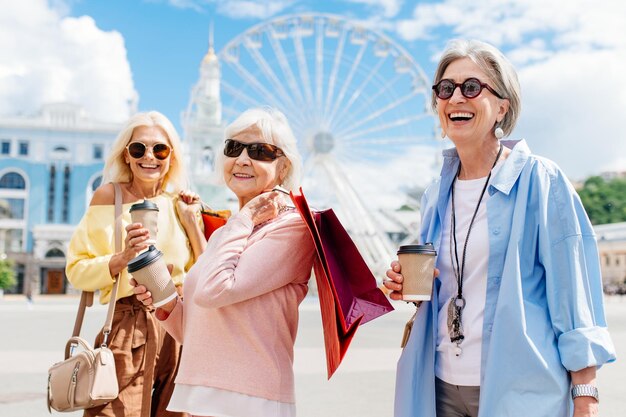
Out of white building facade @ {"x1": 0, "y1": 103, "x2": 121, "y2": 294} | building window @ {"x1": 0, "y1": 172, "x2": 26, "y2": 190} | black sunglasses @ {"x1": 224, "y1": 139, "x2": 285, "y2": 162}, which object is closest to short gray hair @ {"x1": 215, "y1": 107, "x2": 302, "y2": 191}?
black sunglasses @ {"x1": 224, "y1": 139, "x2": 285, "y2": 162}

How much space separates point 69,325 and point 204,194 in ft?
123

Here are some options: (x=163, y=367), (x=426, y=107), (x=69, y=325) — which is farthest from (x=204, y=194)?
(x=163, y=367)

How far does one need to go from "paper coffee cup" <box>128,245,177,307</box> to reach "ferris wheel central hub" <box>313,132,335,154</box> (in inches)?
1055

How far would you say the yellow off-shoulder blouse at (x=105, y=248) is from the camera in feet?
9.90

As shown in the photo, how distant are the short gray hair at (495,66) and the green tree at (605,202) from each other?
7814 cm

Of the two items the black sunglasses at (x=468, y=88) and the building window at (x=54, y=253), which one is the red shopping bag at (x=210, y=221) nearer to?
the black sunglasses at (x=468, y=88)

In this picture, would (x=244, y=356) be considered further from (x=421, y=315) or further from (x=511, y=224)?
(x=511, y=224)

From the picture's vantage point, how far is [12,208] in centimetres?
5494

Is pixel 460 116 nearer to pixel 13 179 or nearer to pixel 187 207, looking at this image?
pixel 187 207

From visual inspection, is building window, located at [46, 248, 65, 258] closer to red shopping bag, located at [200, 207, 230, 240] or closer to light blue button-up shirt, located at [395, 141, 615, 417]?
red shopping bag, located at [200, 207, 230, 240]

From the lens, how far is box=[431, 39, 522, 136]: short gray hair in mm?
2404

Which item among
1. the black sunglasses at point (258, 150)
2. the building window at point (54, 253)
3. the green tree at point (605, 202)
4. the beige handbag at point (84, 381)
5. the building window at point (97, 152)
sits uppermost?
the building window at point (97, 152)

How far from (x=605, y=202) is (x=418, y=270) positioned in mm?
81500

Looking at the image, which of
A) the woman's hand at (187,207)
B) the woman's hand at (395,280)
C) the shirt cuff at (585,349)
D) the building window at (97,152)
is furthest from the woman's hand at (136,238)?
the building window at (97,152)
